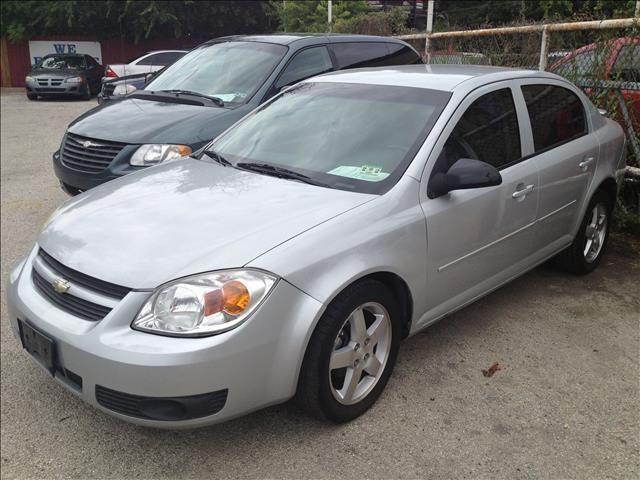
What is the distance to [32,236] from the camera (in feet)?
18.6

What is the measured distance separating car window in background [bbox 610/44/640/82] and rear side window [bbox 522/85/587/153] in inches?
56.4

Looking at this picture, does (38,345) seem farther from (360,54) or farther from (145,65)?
(145,65)

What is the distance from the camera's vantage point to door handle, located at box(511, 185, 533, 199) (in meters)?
3.68

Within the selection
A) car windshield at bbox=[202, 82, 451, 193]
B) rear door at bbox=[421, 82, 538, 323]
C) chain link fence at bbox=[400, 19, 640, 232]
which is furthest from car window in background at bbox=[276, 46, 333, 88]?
rear door at bbox=[421, 82, 538, 323]

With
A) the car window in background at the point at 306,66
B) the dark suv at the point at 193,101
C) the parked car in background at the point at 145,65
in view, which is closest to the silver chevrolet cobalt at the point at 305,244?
the dark suv at the point at 193,101

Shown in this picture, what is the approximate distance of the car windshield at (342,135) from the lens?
3225 millimetres

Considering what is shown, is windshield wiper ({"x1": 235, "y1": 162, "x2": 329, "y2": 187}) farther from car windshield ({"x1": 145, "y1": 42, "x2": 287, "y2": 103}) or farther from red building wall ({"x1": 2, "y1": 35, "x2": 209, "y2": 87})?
red building wall ({"x1": 2, "y1": 35, "x2": 209, "y2": 87})

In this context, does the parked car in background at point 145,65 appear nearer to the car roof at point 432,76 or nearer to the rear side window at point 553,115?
the car roof at point 432,76

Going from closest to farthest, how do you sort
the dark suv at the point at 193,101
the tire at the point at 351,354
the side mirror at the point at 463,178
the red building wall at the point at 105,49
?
the tire at the point at 351,354 → the side mirror at the point at 463,178 → the dark suv at the point at 193,101 → the red building wall at the point at 105,49

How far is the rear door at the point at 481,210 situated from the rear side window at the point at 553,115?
18cm

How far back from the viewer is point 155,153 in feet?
16.3

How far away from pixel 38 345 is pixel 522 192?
275cm

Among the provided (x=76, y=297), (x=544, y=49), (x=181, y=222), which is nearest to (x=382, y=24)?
(x=544, y=49)

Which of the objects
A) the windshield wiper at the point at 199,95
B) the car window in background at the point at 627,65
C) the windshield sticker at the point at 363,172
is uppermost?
the car window in background at the point at 627,65
